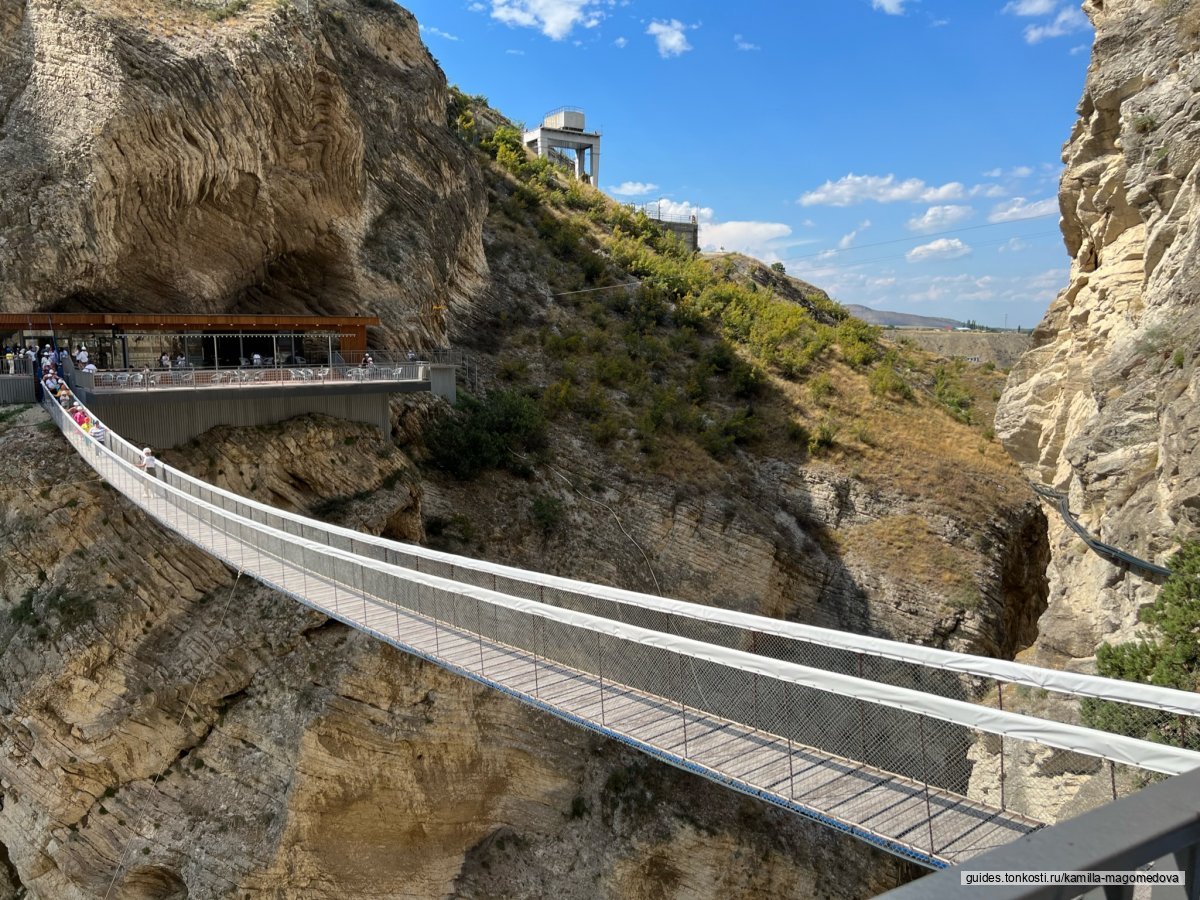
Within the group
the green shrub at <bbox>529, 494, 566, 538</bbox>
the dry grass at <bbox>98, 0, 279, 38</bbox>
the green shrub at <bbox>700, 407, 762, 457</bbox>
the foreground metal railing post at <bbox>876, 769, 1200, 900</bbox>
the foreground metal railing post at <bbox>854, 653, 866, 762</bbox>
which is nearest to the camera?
the foreground metal railing post at <bbox>876, 769, 1200, 900</bbox>

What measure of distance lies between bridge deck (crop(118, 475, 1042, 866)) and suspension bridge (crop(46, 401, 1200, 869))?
17 millimetres

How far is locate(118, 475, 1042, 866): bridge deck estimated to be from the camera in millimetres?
6242

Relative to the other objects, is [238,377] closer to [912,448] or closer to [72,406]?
[72,406]

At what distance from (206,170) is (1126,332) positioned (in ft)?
59.8

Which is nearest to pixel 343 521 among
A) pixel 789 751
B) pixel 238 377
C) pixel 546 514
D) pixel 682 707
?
pixel 238 377

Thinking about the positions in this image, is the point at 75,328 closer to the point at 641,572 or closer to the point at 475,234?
the point at 641,572

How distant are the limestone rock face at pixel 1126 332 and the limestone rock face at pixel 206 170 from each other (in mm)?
16301

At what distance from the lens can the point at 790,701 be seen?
24.1 feet

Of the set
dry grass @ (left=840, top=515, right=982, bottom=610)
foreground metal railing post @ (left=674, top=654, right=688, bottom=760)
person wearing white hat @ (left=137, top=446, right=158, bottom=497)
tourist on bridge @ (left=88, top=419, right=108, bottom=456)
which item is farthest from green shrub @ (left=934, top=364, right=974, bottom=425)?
tourist on bridge @ (left=88, top=419, right=108, bottom=456)

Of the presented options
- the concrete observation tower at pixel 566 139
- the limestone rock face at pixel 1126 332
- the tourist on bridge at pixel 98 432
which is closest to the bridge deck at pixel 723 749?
the tourist on bridge at pixel 98 432

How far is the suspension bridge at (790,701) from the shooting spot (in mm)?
6078

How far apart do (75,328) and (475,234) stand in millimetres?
16310

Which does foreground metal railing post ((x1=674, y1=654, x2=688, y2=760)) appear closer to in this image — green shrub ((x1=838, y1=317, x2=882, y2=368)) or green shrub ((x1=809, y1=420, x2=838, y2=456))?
green shrub ((x1=809, y1=420, x2=838, y2=456))

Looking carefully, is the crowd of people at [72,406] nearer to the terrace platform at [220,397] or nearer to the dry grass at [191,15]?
the terrace platform at [220,397]
